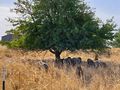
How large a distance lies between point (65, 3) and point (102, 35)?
2.45 meters

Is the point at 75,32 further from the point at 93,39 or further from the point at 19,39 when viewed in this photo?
the point at 19,39

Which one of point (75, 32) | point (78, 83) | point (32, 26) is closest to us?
point (78, 83)

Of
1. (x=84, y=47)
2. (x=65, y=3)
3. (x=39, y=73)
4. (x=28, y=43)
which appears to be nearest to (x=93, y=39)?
(x=84, y=47)

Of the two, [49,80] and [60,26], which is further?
[60,26]

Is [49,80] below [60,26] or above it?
below

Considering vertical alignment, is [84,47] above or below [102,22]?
below

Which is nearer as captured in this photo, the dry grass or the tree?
the dry grass

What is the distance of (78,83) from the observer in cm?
757

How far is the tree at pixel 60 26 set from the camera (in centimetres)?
1720

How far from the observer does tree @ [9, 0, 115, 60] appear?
17203 mm

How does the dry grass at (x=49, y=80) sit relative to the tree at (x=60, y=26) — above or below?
below

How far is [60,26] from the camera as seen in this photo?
1716 cm

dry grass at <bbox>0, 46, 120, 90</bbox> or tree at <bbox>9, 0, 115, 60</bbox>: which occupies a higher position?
tree at <bbox>9, 0, 115, 60</bbox>

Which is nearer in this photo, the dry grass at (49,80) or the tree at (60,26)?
the dry grass at (49,80)
